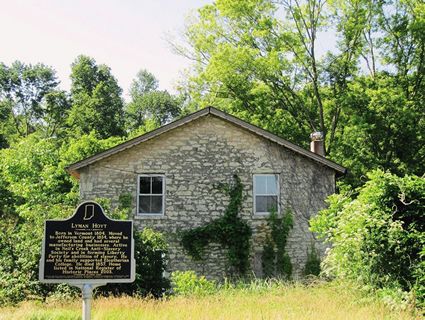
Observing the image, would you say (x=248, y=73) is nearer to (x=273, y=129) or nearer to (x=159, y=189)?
(x=273, y=129)

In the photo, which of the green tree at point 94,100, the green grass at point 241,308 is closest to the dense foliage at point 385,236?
the green grass at point 241,308

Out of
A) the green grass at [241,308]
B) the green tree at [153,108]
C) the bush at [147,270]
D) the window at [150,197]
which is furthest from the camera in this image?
the green tree at [153,108]

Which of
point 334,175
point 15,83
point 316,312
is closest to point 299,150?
point 334,175

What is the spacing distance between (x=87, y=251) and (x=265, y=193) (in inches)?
462

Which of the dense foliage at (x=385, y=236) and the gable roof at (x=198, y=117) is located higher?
the gable roof at (x=198, y=117)

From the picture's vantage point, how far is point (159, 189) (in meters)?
19.9

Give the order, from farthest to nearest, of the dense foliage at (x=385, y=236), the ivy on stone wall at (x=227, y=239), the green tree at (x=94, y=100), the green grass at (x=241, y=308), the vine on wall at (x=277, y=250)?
the green tree at (x=94, y=100)
the vine on wall at (x=277, y=250)
the ivy on stone wall at (x=227, y=239)
the dense foliage at (x=385, y=236)
the green grass at (x=241, y=308)

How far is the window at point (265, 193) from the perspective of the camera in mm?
20000

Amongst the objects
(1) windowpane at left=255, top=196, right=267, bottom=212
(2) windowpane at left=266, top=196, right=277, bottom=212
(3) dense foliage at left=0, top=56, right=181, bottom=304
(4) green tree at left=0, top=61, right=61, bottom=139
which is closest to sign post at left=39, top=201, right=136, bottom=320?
(3) dense foliage at left=0, top=56, right=181, bottom=304

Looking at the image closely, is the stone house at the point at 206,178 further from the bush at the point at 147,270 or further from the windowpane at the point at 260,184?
the bush at the point at 147,270

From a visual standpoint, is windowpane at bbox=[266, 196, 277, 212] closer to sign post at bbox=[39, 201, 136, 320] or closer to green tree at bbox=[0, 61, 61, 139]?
sign post at bbox=[39, 201, 136, 320]

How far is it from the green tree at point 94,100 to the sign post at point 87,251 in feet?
107

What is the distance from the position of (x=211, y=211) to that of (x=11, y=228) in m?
7.88

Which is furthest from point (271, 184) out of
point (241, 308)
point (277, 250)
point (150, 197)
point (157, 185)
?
point (241, 308)
